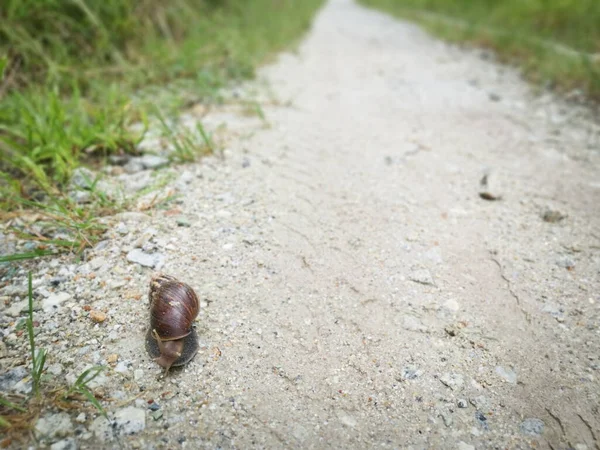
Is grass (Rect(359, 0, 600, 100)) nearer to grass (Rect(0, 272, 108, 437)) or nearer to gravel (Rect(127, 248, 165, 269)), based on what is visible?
gravel (Rect(127, 248, 165, 269))

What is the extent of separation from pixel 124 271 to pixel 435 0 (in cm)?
1108

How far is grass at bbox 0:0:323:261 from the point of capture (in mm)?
1993

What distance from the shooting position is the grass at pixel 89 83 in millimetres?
1993

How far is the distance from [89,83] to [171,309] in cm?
273

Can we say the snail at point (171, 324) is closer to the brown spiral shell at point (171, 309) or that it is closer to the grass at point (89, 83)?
the brown spiral shell at point (171, 309)

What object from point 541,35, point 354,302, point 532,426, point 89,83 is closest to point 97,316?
point 354,302

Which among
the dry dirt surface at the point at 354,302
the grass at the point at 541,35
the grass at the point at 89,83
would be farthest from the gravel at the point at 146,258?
the grass at the point at 541,35

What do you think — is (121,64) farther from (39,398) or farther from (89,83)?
(39,398)

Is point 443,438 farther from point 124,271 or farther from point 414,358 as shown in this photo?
point 124,271

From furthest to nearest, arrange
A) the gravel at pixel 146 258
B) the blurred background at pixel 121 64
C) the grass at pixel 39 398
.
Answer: the blurred background at pixel 121 64
the gravel at pixel 146 258
the grass at pixel 39 398

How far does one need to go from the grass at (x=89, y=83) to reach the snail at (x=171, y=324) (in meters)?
0.64

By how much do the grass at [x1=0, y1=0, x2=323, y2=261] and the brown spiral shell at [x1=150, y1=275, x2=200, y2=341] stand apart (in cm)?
63

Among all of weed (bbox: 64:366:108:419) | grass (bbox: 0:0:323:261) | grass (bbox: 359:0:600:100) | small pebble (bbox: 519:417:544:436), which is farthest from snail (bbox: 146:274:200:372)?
grass (bbox: 359:0:600:100)

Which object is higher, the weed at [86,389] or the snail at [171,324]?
the snail at [171,324]
